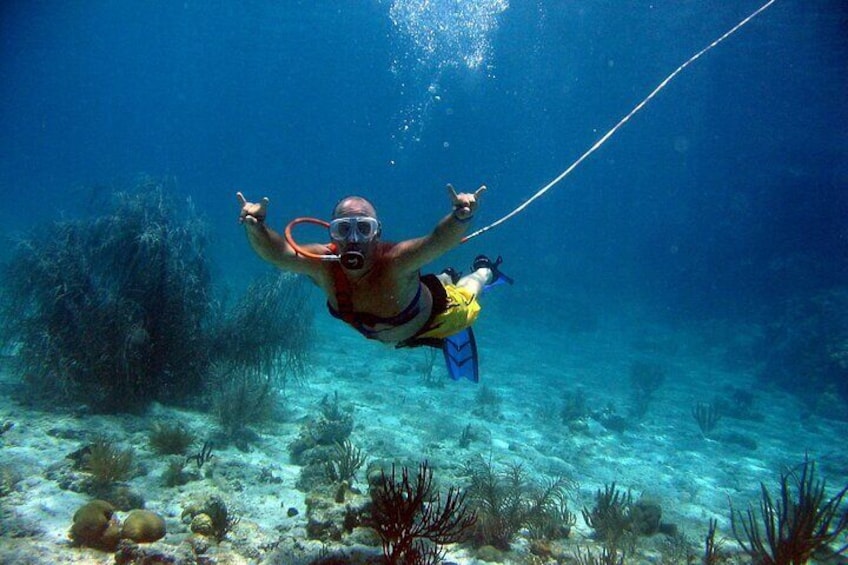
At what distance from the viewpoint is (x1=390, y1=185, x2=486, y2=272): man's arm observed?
3234 millimetres

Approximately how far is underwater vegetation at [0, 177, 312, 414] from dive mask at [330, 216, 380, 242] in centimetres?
572

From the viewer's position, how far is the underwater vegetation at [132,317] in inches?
313

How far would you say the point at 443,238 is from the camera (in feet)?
11.1

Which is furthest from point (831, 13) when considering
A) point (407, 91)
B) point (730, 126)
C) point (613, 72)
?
point (407, 91)

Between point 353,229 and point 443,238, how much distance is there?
0.90m

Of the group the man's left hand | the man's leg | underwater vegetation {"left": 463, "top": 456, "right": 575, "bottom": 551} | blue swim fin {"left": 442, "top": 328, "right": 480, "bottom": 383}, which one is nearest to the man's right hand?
the man's left hand

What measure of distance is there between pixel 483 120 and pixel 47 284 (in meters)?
74.1

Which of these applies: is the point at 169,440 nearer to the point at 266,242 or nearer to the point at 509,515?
the point at 266,242

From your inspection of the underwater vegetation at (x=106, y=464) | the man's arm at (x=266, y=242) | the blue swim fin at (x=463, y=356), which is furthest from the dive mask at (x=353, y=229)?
the underwater vegetation at (x=106, y=464)

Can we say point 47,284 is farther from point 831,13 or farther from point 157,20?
point 157,20

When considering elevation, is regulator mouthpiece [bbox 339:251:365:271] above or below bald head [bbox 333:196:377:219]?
below

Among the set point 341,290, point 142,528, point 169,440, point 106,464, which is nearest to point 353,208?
point 341,290

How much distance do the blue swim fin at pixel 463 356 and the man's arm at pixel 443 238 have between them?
108 inches

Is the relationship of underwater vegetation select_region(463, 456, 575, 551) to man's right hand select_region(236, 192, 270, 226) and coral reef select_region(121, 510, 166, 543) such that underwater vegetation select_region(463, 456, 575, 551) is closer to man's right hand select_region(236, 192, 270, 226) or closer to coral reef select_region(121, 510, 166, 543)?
coral reef select_region(121, 510, 166, 543)
